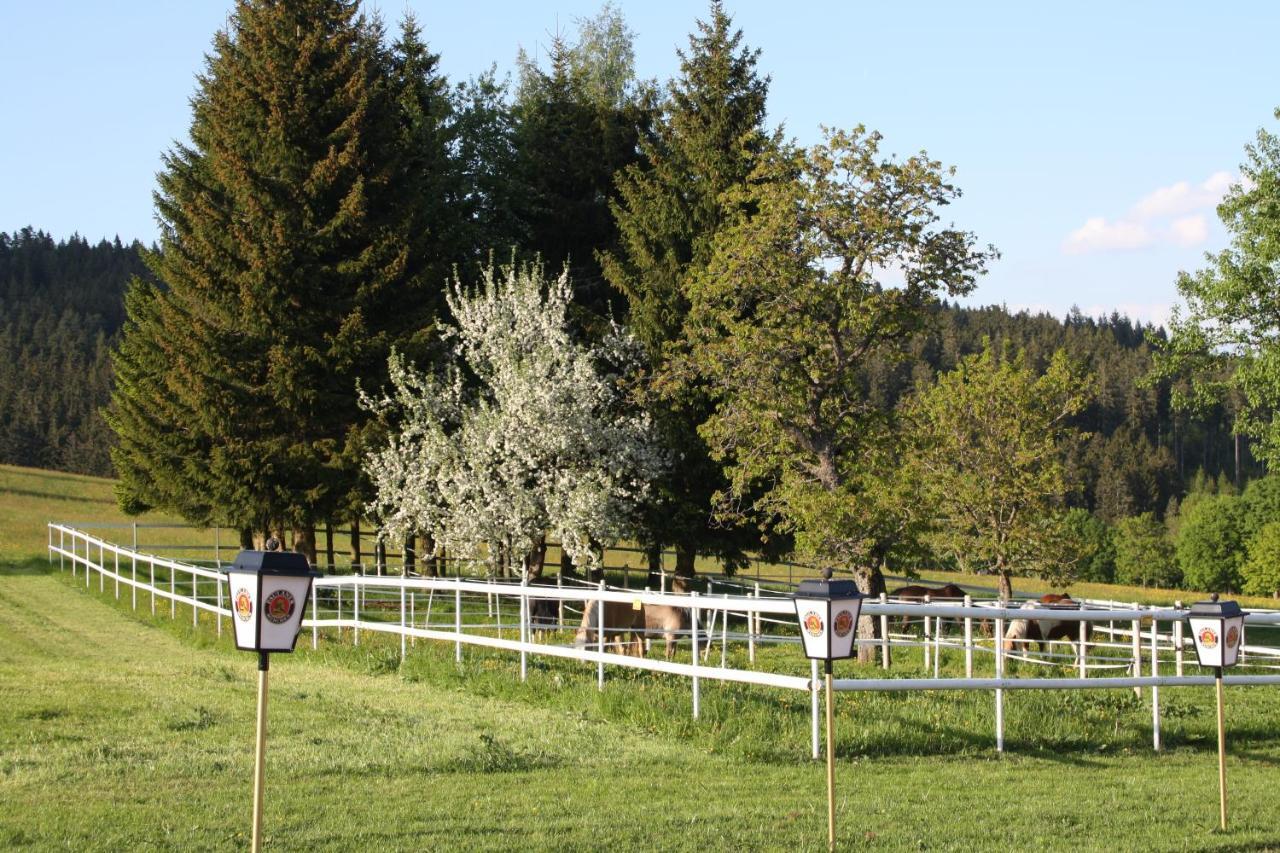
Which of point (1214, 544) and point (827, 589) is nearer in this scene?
point (827, 589)

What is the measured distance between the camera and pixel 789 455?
27.6 meters

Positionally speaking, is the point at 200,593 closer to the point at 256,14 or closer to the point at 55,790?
the point at 256,14

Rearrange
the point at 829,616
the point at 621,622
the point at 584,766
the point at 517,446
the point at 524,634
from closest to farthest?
the point at 829,616
the point at 584,766
the point at 524,634
the point at 621,622
the point at 517,446

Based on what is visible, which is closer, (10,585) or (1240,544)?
(10,585)

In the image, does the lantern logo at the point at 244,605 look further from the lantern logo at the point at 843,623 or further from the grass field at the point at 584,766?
the lantern logo at the point at 843,623

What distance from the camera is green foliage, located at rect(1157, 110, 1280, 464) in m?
29.7

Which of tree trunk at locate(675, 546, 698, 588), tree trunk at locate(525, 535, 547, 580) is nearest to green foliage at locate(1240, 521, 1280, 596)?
tree trunk at locate(675, 546, 698, 588)

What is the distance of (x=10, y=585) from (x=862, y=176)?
78.4 feet

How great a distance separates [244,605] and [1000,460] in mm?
27209

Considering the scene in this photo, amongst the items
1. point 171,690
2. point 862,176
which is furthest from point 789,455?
point 171,690

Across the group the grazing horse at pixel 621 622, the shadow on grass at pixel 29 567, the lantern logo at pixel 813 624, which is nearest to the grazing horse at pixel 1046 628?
the grazing horse at pixel 621 622

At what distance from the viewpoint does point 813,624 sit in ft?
26.8

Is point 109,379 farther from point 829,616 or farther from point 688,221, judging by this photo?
point 829,616

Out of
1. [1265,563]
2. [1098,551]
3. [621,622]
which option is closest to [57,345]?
[1098,551]
